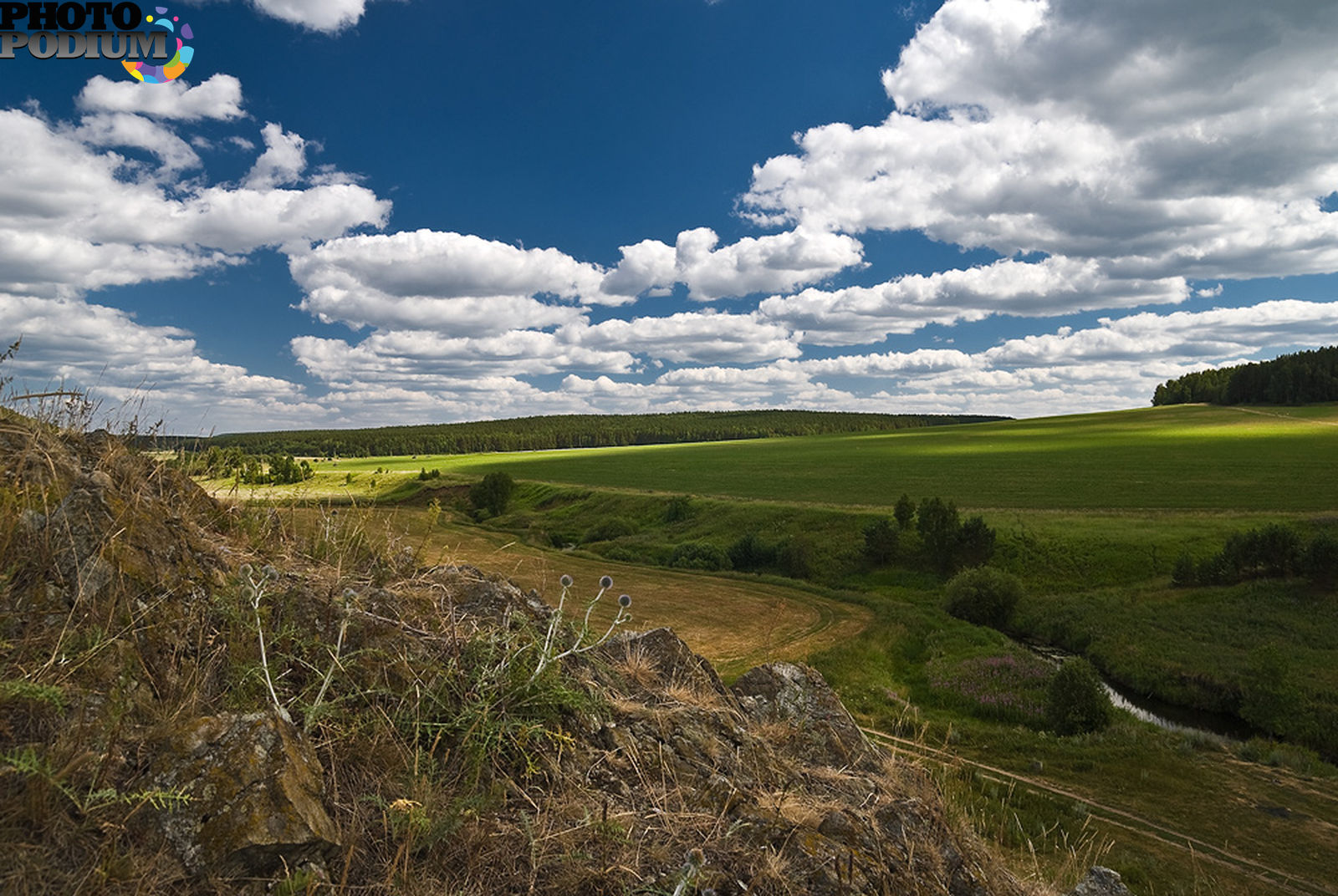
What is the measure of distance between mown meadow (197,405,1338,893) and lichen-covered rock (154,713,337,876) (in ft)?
10.9

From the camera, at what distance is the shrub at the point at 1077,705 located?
26328 mm

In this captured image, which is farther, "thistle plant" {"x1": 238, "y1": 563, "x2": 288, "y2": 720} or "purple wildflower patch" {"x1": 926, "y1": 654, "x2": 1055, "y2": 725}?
"purple wildflower patch" {"x1": 926, "y1": 654, "x2": 1055, "y2": 725}

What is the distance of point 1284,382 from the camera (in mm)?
131750

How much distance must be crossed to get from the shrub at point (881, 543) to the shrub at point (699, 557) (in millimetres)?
11531

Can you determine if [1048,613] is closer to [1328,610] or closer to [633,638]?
[1328,610]

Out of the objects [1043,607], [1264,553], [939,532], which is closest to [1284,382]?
[1264,553]

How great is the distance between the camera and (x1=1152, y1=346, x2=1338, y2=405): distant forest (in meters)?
126

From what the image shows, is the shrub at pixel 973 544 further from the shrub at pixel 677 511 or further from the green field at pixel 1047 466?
the shrub at pixel 677 511

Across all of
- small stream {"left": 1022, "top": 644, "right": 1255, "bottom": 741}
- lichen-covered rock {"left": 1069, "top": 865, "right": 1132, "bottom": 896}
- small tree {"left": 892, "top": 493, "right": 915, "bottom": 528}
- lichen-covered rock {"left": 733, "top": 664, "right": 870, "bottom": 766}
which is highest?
lichen-covered rock {"left": 733, "top": 664, "right": 870, "bottom": 766}

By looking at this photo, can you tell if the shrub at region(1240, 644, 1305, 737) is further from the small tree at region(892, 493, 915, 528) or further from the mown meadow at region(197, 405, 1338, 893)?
the small tree at region(892, 493, 915, 528)

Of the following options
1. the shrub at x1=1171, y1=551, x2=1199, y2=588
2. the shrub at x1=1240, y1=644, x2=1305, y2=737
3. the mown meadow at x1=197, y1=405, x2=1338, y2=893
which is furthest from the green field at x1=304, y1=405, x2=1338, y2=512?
the shrub at x1=1240, y1=644, x2=1305, y2=737

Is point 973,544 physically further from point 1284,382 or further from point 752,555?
point 1284,382

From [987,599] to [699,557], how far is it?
68.6 feet

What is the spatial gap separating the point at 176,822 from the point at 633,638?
13.2ft
